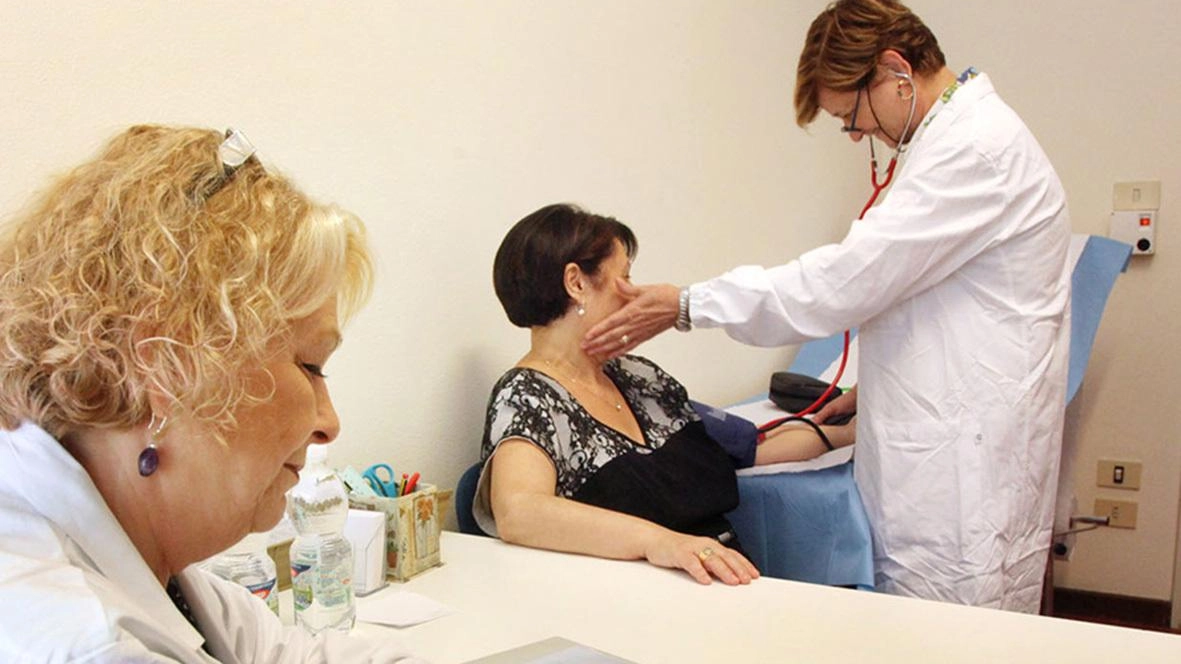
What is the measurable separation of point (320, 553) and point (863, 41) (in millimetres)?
1402

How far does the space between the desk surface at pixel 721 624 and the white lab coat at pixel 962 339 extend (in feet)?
1.48

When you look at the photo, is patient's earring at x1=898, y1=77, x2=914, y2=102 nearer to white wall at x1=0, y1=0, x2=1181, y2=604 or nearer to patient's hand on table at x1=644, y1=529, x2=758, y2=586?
white wall at x1=0, y1=0, x2=1181, y2=604

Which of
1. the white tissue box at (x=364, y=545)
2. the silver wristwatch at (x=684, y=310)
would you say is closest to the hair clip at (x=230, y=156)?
the white tissue box at (x=364, y=545)

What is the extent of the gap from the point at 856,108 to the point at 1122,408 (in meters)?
2.23

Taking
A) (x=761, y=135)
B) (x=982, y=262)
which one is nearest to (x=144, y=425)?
(x=982, y=262)

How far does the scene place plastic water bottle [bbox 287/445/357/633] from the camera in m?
1.17

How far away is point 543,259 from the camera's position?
181cm

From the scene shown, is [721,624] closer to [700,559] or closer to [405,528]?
[700,559]

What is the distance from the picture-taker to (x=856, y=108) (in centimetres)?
191

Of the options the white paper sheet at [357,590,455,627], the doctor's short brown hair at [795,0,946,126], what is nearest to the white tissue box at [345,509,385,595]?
the white paper sheet at [357,590,455,627]

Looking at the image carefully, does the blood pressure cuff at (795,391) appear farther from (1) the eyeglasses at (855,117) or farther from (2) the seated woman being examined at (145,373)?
(2) the seated woman being examined at (145,373)

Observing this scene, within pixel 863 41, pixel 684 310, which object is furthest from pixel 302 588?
pixel 863 41

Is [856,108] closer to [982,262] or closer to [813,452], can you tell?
[982,262]

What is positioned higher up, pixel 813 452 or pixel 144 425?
pixel 144 425
